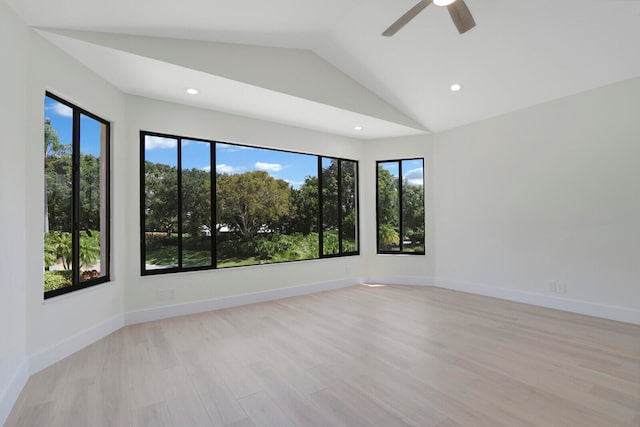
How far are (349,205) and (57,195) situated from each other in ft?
14.3

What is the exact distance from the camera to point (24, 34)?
2.50m

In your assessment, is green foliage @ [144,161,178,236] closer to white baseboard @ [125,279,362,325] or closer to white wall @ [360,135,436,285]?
white baseboard @ [125,279,362,325]

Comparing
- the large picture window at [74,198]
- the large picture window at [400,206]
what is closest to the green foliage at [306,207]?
the large picture window at [400,206]

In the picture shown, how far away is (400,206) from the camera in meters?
5.91

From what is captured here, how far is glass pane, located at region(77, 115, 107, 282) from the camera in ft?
10.7

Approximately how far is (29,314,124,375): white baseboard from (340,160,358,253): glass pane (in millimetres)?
3746

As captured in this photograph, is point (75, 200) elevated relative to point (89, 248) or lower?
elevated

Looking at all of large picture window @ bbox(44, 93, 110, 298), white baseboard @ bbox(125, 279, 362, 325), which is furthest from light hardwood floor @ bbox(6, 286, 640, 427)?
large picture window @ bbox(44, 93, 110, 298)

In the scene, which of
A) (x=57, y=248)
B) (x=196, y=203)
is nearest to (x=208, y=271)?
(x=196, y=203)

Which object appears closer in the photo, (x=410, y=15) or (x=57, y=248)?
(x=410, y=15)

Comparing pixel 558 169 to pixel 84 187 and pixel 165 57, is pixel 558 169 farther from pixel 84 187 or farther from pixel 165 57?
pixel 84 187

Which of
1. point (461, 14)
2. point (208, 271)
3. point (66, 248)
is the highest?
point (461, 14)

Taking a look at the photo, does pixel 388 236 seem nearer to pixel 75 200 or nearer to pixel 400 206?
pixel 400 206

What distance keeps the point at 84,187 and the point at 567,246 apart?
589 cm
